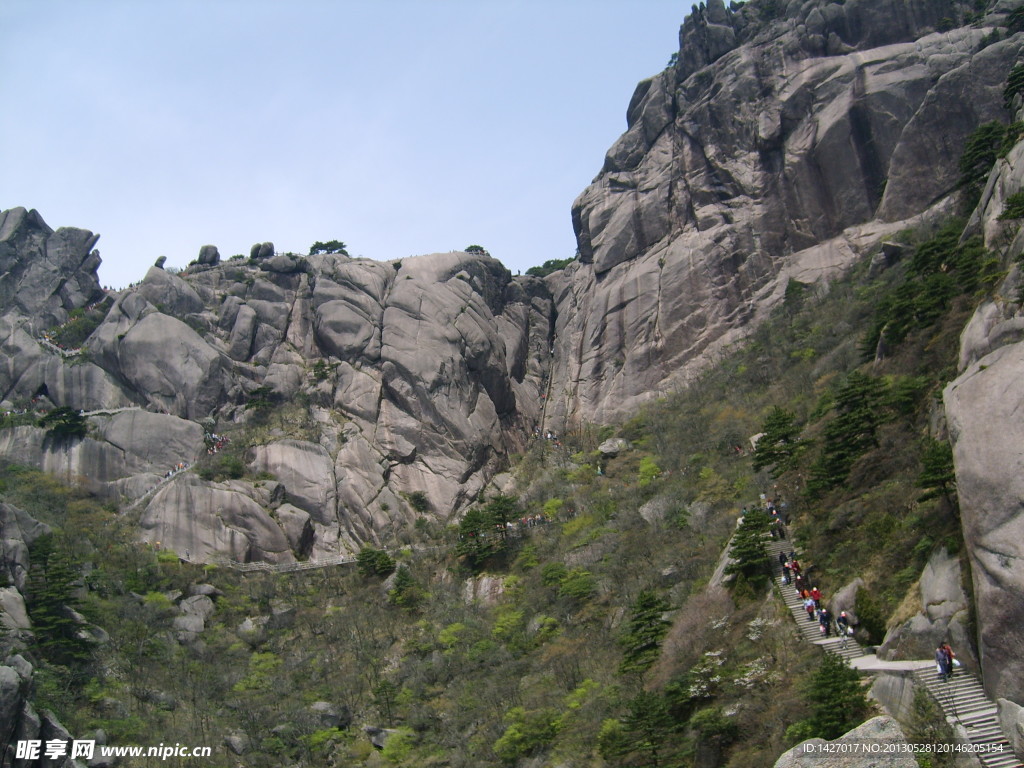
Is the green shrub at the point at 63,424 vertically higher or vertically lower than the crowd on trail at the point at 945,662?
higher

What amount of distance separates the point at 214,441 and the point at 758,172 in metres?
48.7

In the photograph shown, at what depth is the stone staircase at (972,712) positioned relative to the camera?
17.3 meters

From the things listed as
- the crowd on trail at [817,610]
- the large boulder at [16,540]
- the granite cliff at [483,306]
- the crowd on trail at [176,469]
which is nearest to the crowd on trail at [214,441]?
the granite cliff at [483,306]

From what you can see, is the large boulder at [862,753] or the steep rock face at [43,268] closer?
the large boulder at [862,753]

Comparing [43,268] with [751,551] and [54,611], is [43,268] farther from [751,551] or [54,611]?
[751,551]

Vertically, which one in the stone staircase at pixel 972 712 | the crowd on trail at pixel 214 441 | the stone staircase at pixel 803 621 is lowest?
the stone staircase at pixel 972 712

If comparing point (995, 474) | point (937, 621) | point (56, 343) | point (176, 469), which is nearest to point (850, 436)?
point (995, 474)

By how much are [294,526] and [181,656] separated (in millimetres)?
13933

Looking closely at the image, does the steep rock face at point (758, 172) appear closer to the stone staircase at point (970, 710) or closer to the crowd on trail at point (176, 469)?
the crowd on trail at point (176, 469)

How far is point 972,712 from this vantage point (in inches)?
733

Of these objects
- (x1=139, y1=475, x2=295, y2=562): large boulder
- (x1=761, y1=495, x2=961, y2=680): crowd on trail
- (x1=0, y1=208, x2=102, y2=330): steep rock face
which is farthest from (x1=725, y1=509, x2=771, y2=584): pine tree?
(x1=0, y1=208, x2=102, y2=330): steep rock face

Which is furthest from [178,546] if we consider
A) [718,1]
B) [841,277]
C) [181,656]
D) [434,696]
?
[718,1]

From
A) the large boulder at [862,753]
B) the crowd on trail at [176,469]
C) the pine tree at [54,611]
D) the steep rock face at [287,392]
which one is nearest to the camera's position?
the large boulder at [862,753]

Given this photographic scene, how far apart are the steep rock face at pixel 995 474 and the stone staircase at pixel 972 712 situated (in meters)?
0.50
